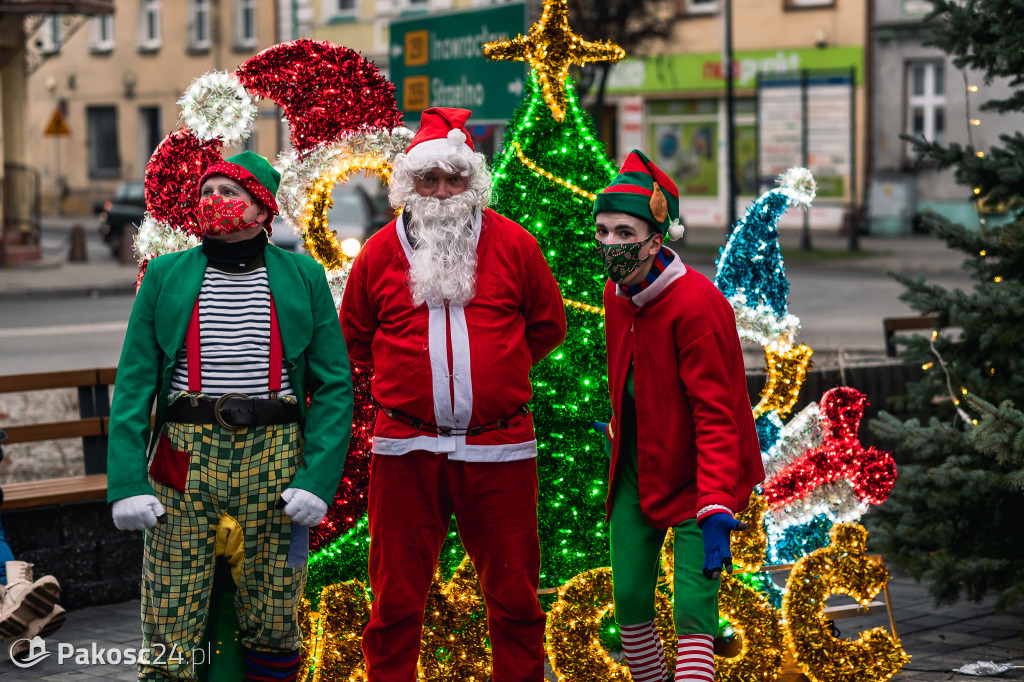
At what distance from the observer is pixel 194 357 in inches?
146

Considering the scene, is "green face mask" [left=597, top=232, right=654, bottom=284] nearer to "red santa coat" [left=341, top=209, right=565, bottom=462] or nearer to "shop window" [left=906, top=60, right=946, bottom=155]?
"red santa coat" [left=341, top=209, right=565, bottom=462]

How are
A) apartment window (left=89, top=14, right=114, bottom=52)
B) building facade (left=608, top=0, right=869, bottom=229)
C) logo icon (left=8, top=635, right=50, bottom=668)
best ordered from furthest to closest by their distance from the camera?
apartment window (left=89, top=14, right=114, bottom=52), building facade (left=608, top=0, right=869, bottom=229), logo icon (left=8, top=635, right=50, bottom=668)

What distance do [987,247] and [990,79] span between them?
2.70ft

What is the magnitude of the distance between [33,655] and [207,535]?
76.4 inches

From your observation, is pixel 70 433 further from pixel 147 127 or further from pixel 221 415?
pixel 147 127

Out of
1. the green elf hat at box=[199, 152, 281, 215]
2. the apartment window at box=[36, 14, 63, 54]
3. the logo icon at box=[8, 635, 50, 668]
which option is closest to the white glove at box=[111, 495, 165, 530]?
the green elf hat at box=[199, 152, 281, 215]

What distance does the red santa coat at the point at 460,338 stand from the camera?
3912 millimetres

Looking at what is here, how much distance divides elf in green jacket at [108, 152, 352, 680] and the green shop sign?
28.9m

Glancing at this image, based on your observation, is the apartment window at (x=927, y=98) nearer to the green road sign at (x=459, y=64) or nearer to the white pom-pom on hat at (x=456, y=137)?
the green road sign at (x=459, y=64)

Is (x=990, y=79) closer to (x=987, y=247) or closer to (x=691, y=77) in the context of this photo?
(x=987, y=247)

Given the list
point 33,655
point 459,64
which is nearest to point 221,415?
point 33,655

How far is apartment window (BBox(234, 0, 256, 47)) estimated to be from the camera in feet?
130

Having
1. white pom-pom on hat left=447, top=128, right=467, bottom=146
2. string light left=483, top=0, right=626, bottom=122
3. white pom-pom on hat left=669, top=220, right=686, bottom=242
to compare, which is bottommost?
white pom-pom on hat left=669, top=220, right=686, bottom=242

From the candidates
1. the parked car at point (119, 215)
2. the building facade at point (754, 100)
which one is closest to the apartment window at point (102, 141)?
the parked car at point (119, 215)
